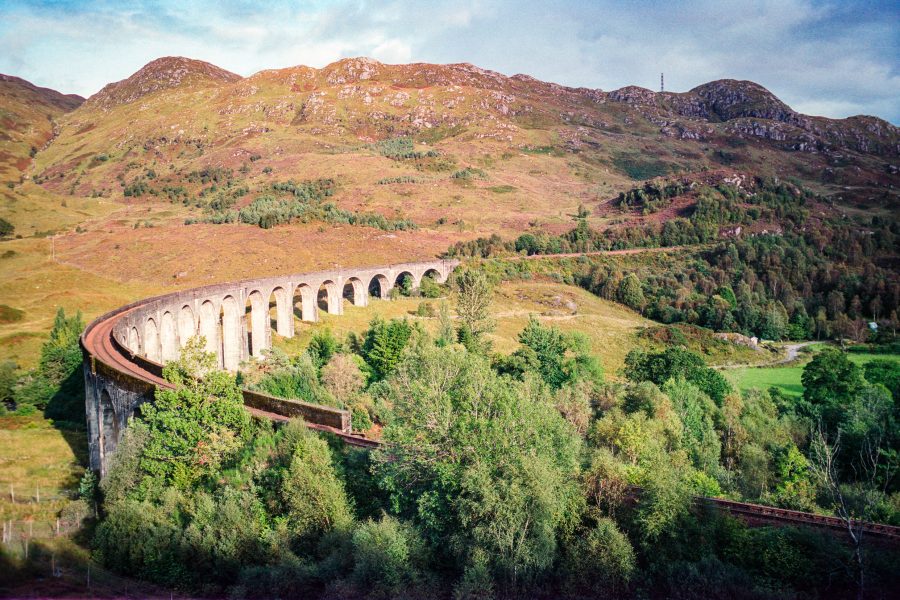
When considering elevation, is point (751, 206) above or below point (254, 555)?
above

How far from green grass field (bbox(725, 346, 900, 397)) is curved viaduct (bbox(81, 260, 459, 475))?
39.7m

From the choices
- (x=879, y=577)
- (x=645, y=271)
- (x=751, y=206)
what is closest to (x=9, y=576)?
(x=879, y=577)

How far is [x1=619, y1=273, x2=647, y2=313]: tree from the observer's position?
260 feet

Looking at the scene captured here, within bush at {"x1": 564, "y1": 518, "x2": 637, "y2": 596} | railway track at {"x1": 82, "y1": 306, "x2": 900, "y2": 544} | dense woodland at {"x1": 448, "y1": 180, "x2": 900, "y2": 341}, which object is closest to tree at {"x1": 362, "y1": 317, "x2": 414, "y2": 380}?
railway track at {"x1": 82, "y1": 306, "x2": 900, "y2": 544}

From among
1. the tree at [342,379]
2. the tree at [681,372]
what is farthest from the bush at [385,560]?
the tree at [681,372]

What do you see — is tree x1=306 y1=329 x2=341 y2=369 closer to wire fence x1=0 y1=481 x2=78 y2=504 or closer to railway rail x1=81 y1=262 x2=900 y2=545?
railway rail x1=81 y1=262 x2=900 y2=545

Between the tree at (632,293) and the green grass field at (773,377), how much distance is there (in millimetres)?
23233

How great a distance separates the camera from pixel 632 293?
79938 millimetres

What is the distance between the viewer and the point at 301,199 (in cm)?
11944

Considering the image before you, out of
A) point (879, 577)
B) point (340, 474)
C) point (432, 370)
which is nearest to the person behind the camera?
point (879, 577)

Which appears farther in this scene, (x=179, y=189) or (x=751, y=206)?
(x=179, y=189)

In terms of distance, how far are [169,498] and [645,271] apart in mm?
83647

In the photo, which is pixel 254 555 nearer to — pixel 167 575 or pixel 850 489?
pixel 167 575

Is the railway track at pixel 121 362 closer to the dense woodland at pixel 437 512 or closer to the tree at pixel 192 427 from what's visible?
the dense woodland at pixel 437 512
